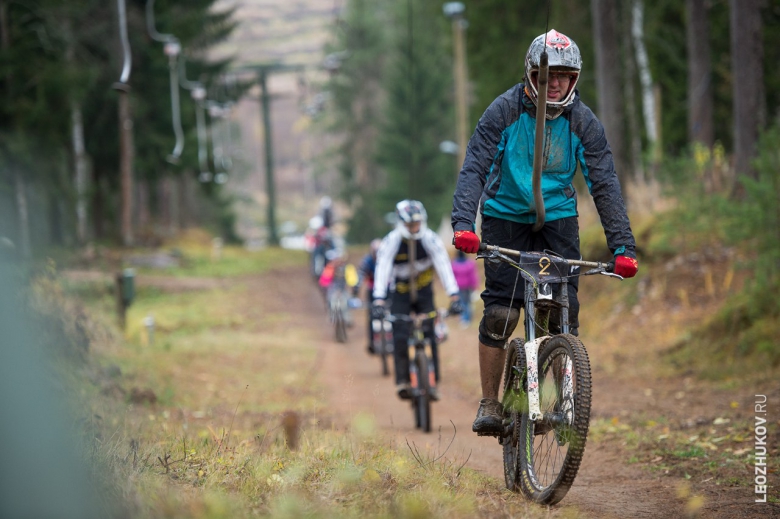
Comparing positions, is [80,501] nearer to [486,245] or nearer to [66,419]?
[66,419]

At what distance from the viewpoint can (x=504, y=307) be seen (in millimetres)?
5629

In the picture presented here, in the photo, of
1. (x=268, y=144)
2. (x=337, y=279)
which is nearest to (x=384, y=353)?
(x=337, y=279)

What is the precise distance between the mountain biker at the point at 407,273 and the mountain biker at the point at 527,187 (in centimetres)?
413

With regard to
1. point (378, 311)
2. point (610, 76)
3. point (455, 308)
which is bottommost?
point (378, 311)

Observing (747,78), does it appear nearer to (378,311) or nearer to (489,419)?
(378,311)

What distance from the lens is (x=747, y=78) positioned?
14.2 meters

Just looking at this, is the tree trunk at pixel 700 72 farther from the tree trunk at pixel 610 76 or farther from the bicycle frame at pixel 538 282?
the bicycle frame at pixel 538 282

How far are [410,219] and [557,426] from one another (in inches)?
209

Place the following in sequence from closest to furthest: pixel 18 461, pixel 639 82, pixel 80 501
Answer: pixel 80 501
pixel 18 461
pixel 639 82

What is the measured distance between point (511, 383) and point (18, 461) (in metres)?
2.66

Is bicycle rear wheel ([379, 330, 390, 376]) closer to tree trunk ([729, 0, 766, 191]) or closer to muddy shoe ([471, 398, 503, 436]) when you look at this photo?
tree trunk ([729, 0, 766, 191])

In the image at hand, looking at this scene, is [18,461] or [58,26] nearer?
[18,461]

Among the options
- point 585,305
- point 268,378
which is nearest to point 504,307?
point 268,378

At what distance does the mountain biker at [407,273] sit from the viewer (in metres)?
10.1
